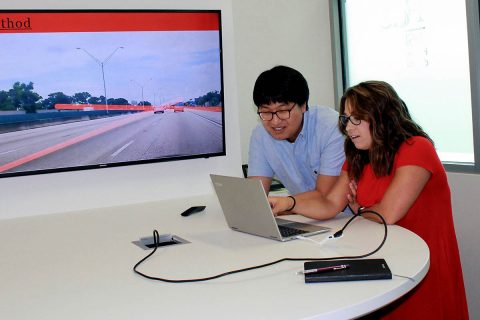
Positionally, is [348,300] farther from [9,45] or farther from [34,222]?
[9,45]

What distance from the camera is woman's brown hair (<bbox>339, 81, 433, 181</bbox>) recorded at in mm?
2363

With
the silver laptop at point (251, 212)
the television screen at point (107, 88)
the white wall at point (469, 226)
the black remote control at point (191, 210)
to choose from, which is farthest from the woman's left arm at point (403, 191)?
the television screen at point (107, 88)

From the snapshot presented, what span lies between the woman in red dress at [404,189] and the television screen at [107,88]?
1.25 meters

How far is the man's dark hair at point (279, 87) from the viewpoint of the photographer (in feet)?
8.63

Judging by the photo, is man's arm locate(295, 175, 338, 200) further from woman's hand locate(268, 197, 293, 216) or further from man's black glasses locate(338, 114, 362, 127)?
man's black glasses locate(338, 114, 362, 127)

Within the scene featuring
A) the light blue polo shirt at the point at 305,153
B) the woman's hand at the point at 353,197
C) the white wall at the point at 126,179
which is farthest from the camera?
the white wall at the point at 126,179

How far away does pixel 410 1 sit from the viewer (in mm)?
3506

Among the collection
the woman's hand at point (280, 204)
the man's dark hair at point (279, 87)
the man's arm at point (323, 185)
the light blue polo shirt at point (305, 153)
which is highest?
the man's dark hair at point (279, 87)

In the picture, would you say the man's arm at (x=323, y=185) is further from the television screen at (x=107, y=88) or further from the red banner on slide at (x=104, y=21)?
the red banner on slide at (x=104, y=21)

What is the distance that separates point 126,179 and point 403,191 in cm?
185

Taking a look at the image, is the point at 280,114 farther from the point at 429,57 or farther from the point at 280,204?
the point at 429,57

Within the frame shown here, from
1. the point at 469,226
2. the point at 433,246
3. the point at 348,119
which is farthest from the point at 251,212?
the point at 469,226

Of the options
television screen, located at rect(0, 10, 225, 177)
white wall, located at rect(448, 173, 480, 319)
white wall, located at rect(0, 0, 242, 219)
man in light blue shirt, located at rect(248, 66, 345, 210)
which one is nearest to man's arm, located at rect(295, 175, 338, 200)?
man in light blue shirt, located at rect(248, 66, 345, 210)

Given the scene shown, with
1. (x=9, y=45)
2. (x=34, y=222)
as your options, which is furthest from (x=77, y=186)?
(x=9, y=45)
